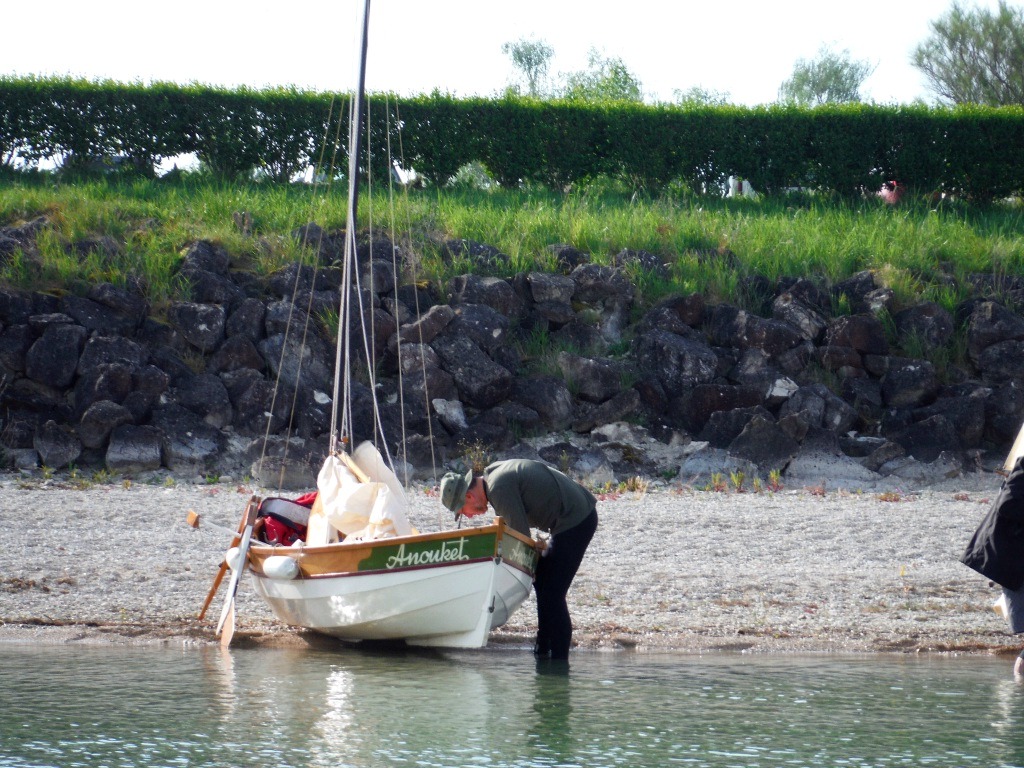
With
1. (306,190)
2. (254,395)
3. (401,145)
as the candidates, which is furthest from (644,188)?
(254,395)

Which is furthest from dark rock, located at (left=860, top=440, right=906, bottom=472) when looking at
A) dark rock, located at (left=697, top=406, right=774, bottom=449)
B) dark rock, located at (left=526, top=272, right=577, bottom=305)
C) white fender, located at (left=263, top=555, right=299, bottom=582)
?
white fender, located at (left=263, top=555, right=299, bottom=582)

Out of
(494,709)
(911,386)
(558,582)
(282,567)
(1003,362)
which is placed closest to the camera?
(494,709)

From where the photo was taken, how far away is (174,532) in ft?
41.5

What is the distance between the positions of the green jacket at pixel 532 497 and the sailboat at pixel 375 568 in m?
0.14

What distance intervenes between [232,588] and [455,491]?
2.23 meters

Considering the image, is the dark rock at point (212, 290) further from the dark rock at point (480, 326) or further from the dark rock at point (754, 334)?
the dark rock at point (754, 334)

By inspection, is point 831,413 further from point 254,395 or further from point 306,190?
point 306,190

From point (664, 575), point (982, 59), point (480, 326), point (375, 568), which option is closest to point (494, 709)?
point (375, 568)

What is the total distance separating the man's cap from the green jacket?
196 millimetres

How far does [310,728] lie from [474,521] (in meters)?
6.43

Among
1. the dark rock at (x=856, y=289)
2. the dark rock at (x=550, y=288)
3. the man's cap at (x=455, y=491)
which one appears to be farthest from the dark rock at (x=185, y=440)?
the dark rock at (x=856, y=289)

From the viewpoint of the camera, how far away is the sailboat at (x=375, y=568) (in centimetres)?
839

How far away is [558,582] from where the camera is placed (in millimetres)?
8547

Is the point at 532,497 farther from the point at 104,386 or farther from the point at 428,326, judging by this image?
the point at 104,386
